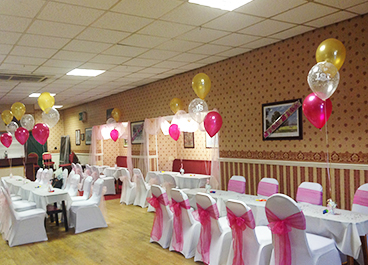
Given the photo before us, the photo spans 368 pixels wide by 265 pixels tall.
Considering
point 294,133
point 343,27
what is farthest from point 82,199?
point 343,27

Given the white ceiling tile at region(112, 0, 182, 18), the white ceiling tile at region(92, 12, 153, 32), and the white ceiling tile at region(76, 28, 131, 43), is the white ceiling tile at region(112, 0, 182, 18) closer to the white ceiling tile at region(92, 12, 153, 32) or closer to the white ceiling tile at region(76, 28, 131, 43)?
the white ceiling tile at region(92, 12, 153, 32)

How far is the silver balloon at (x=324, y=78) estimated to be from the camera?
361cm

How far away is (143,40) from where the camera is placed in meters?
5.33

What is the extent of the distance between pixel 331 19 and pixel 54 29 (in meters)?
3.94

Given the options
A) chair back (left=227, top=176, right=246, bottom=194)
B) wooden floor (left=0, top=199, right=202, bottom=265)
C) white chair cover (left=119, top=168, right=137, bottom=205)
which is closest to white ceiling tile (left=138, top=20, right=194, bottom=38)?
chair back (left=227, top=176, right=246, bottom=194)

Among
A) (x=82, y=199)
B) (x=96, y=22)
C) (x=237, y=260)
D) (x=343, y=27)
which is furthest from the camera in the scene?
(x=82, y=199)

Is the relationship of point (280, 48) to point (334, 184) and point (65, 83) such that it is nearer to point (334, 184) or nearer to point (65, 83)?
point (334, 184)

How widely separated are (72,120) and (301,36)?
12.2 meters

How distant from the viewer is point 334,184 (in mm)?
5020

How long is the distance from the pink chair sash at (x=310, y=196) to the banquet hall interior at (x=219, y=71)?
20.4 inches

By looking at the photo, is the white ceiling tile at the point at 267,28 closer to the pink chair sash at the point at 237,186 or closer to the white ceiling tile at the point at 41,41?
the pink chair sash at the point at 237,186

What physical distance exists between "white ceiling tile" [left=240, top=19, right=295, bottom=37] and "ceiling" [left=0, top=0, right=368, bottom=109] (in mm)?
16

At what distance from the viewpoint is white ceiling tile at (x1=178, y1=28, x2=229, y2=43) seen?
5.00 meters

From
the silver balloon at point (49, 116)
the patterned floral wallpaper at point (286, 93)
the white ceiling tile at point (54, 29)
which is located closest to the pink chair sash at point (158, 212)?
the patterned floral wallpaper at point (286, 93)
